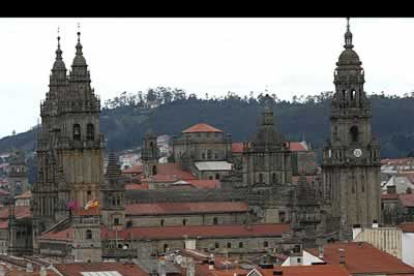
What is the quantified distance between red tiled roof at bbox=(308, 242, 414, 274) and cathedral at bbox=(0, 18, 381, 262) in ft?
40.0

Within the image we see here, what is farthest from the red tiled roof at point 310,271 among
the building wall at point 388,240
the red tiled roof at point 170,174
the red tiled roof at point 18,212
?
the red tiled roof at point 170,174

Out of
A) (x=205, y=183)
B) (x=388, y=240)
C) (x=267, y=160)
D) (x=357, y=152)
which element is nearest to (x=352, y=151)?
(x=357, y=152)

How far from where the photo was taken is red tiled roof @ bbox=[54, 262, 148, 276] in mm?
62456

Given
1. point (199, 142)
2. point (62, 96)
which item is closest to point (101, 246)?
point (62, 96)

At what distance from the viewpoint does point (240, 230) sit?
8706cm

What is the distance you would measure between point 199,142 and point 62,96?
31.0m

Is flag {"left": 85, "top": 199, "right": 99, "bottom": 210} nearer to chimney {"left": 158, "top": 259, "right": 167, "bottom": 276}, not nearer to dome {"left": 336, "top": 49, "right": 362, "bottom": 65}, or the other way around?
dome {"left": 336, "top": 49, "right": 362, "bottom": 65}

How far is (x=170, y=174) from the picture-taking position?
376ft

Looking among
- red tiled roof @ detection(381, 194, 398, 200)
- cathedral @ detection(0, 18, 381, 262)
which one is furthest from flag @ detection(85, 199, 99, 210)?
red tiled roof @ detection(381, 194, 398, 200)

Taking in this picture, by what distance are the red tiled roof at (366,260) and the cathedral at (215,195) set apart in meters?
12.2

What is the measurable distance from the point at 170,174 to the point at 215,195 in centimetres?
2243

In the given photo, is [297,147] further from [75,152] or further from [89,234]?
[89,234]

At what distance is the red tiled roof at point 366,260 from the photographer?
65812 mm
